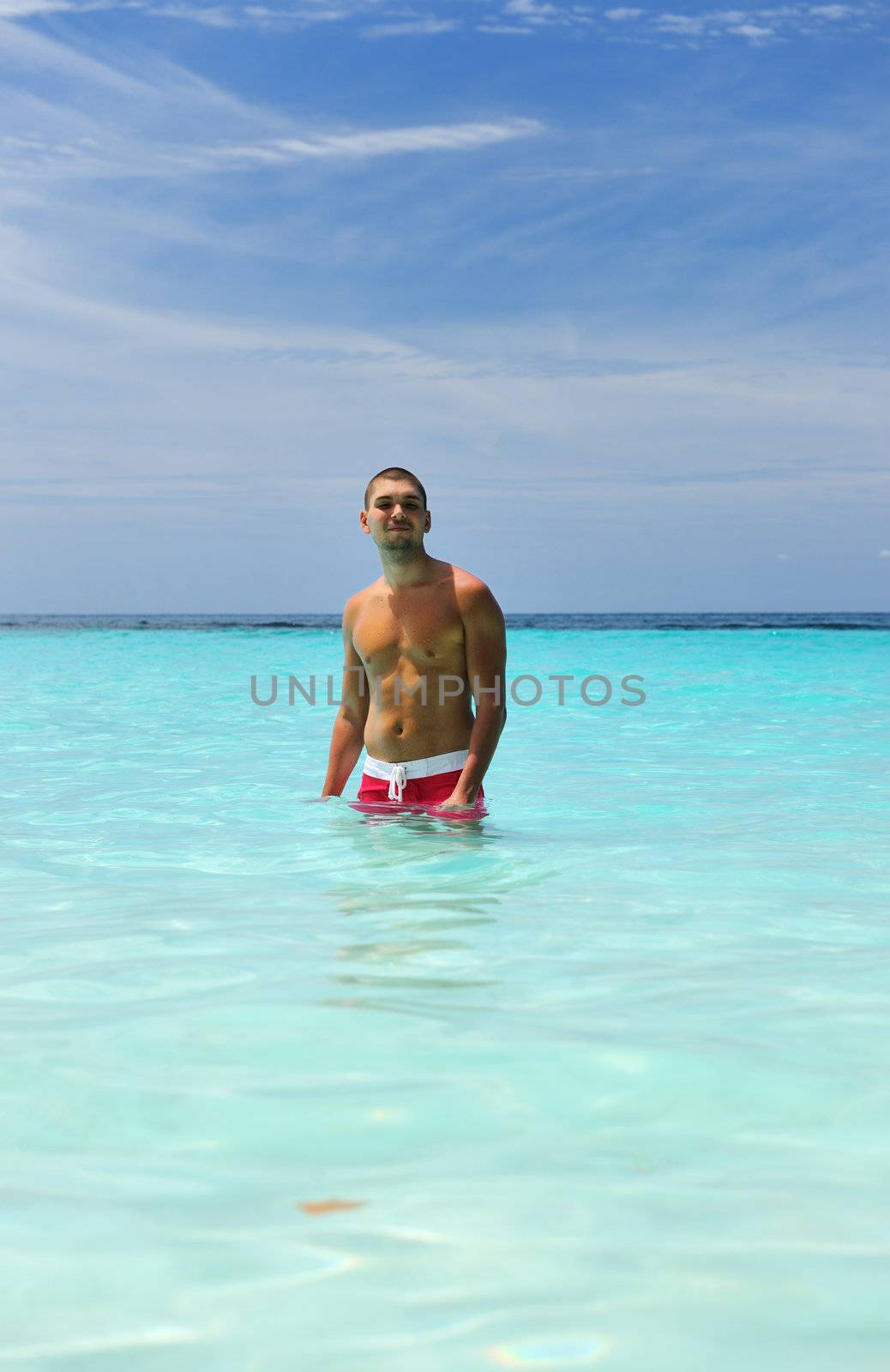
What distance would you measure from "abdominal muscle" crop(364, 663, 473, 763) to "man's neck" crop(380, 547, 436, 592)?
36cm

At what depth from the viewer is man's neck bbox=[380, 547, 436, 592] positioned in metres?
4.93

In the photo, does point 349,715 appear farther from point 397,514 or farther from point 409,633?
point 397,514

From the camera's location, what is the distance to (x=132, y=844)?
200 inches

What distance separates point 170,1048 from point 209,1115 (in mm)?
381

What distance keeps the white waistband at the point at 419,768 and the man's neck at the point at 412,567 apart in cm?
75

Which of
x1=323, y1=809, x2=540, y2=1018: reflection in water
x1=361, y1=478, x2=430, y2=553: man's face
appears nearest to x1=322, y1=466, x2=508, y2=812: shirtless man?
x1=361, y1=478, x2=430, y2=553: man's face

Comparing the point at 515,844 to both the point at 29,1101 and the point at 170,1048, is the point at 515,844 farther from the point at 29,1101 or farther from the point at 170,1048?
the point at 29,1101

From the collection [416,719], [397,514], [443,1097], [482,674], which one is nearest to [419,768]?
[416,719]

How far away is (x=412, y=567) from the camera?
16.3ft

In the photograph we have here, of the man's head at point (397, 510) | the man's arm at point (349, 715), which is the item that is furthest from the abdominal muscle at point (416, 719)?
the man's head at point (397, 510)

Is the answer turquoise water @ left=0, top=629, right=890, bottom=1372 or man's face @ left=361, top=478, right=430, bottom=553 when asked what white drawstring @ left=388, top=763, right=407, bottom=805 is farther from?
man's face @ left=361, top=478, right=430, bottom=553

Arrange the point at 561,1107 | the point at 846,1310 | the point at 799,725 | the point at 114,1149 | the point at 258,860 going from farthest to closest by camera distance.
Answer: the point at 799,725, the point at 258,860, the point at 561,1107, the point at 114,1149, the point at 846,1310

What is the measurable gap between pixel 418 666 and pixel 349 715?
1.67 feet

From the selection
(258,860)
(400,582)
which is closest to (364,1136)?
(258,860)
